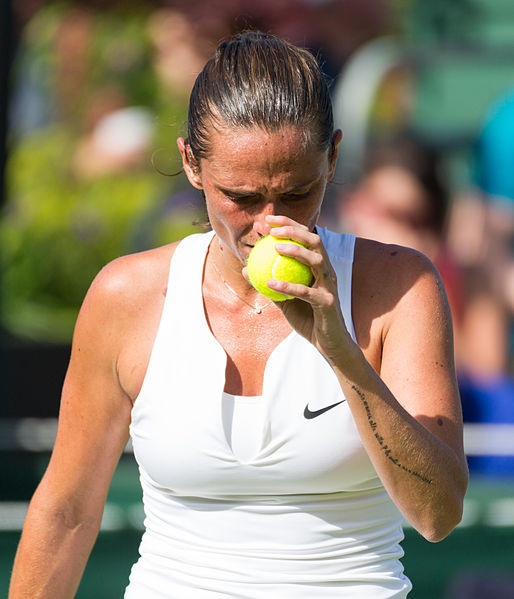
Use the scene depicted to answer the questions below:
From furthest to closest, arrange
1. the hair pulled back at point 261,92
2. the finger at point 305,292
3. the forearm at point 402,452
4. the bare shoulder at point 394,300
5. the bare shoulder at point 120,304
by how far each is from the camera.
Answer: the bare shoulder at point 120,304, the bare shoulder at point 394,300, the hair pulled back at point 261,92, the forearm at point 402,452, the finger at point 305,292

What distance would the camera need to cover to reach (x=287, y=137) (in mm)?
1983

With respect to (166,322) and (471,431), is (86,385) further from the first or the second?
(471,431)

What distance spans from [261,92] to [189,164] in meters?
0.28

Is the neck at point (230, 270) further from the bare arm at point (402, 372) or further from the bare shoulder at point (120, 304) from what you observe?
the bare arm at point (402, 372)

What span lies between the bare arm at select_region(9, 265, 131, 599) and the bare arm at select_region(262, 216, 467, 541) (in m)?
0.52

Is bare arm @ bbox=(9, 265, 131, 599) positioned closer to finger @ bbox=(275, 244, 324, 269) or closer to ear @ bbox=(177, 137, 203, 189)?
ear @ bbox=(177, 137, 203, 189)

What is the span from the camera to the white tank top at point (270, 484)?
2086 mm

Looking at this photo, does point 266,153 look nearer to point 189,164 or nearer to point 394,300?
point 189,164

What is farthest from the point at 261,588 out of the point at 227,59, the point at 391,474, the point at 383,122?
the point at 383,122

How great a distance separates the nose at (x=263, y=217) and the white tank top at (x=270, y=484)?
0.26 m

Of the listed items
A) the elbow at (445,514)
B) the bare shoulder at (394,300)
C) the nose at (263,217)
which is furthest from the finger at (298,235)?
the elbow at (445,514)

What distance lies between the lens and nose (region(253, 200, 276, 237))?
1.98 m

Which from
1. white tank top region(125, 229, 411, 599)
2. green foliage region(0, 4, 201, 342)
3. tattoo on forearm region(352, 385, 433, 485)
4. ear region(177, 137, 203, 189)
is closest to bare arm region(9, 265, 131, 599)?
white tank top region(125, 229, 411, 599)

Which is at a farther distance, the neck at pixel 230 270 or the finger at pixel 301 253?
the neck at pixel 230 270
